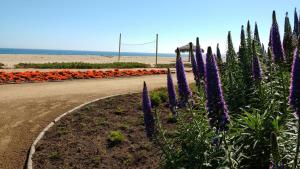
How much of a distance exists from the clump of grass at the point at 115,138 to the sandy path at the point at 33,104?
215 centimetres

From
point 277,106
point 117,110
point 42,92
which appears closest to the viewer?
point 277,106

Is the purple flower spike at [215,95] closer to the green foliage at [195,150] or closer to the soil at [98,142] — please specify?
the green foliage at [195,150]

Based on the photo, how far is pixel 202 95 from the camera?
6992 millimetres

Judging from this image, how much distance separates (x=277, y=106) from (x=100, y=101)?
8.62 meters

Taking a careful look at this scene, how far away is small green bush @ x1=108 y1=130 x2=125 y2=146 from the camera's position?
34.3ft

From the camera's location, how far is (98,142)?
10.6 meters

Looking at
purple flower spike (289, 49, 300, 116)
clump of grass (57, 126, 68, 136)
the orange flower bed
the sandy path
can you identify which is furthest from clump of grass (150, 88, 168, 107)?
purple flower spike (289, 49, 300, 116)

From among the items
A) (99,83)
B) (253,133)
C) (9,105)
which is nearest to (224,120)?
(253,133)

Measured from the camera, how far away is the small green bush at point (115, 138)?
1047 centimetres

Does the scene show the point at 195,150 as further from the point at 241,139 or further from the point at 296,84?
the point at 296,84

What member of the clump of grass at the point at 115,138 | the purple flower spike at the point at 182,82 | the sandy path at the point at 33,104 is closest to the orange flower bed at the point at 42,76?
the sandy path at the point at 33,104

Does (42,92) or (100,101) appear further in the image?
(42,92)

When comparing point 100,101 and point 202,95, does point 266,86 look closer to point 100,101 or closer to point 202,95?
point 202,95

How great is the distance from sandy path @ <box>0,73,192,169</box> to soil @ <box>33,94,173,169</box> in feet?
1.88
